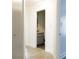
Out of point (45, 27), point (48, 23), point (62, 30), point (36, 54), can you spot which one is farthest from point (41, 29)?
point (36, 54)

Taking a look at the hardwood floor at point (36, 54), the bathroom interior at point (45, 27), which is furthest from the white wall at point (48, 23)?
the hardwood floor at point (36, 54)

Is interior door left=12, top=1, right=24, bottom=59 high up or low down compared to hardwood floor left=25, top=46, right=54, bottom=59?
up

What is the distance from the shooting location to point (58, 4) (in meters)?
2.61

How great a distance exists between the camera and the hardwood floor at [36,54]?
2.41 metres

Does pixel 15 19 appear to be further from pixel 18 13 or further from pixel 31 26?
pixel 31 26

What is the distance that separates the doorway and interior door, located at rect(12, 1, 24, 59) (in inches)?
28.1

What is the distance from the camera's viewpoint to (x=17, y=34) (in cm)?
189

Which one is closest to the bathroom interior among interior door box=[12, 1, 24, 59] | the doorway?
the doorway

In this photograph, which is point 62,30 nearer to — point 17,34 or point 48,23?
point 48,23

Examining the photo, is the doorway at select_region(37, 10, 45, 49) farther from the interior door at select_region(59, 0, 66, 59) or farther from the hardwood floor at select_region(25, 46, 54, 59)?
the interior door at select_region(59, 0, 66, 59)

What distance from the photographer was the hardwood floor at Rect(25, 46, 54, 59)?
241 centimetres

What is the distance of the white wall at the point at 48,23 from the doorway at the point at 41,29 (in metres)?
0.08
